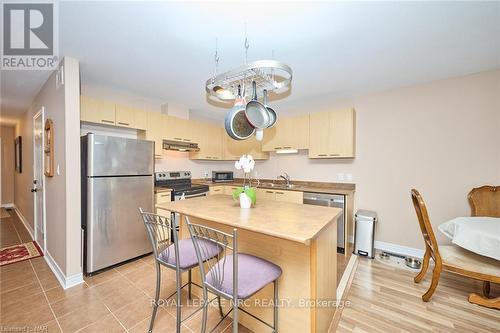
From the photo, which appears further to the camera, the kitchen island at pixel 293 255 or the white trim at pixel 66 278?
the white trim at pixel 66 278

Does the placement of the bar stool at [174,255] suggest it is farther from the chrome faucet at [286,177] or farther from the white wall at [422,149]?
the white wall at [422,149]

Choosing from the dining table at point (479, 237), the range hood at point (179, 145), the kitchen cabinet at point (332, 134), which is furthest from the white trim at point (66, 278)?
the dining table at point (479, 237)

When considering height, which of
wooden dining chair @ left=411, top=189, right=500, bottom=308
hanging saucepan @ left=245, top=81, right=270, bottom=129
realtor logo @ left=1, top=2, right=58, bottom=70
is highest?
realtor logo @ left=1, top=2, right=58, bottom=70

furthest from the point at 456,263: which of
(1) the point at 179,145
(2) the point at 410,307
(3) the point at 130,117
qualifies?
(3) the point at 130,117

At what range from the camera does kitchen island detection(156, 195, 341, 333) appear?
1349 mm

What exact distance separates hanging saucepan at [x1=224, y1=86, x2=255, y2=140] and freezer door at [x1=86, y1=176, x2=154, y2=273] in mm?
1669

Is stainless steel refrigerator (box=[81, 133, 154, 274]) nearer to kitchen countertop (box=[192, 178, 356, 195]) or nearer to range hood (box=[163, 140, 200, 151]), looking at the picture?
range hood (box=[163, 140, 200, 151])

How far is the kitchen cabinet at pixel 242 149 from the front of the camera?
423cm

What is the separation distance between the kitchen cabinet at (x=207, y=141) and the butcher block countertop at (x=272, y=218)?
2289 mm

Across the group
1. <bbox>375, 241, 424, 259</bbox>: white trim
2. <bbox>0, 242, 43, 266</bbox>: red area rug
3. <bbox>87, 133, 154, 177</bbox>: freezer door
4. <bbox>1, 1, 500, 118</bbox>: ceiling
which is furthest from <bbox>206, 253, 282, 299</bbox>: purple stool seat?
<bbox>0, 242, 43, 266</bbox>: red area rug

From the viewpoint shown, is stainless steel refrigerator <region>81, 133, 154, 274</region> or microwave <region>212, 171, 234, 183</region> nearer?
stainless steel refrigerator <region>81, 133, 154, 274</region>

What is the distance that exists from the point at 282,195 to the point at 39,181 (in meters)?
3.77

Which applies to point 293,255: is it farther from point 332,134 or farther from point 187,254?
point 332,134

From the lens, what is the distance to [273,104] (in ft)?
12.6
